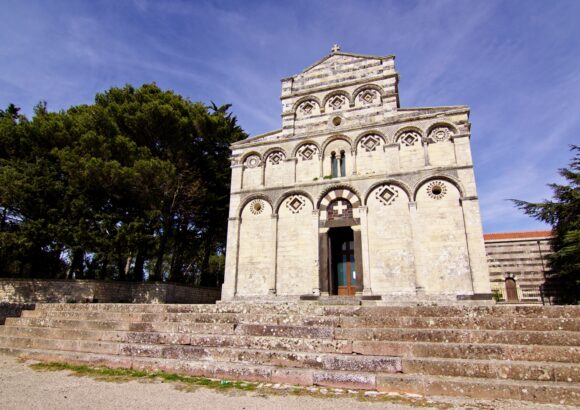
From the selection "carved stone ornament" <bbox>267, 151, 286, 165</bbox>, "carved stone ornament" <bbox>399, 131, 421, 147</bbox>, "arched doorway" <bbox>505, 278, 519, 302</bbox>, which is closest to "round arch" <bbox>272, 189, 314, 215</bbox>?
"carved stone ornament" <bbox>267, 151, 286, 165</bbox>

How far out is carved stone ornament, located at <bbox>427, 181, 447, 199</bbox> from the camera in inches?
544

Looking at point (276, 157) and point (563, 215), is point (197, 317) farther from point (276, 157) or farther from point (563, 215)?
point (563, 215)

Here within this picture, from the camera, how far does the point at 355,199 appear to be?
48.9 ft

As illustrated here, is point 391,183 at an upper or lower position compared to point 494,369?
upper

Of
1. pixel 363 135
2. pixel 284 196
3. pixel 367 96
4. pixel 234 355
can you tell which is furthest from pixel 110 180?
pixel 234 355

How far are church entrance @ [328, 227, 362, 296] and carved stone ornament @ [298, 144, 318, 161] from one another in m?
3.79

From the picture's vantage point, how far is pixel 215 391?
17.4ft

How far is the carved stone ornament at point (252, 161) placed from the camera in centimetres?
1722

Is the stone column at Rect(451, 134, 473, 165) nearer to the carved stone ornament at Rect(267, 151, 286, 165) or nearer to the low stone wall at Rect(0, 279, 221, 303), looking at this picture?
the carved stone ornament at Rect(267, 151, 286, 165)

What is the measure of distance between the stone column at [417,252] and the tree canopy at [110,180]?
1221 cm

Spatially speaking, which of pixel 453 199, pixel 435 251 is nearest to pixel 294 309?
pixel 435 251

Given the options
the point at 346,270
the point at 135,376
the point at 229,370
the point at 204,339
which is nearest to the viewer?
the point at 229,370

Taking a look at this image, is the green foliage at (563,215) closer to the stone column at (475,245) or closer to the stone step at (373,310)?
the stone column at (475,245)

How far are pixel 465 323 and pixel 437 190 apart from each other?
8.11 meters
